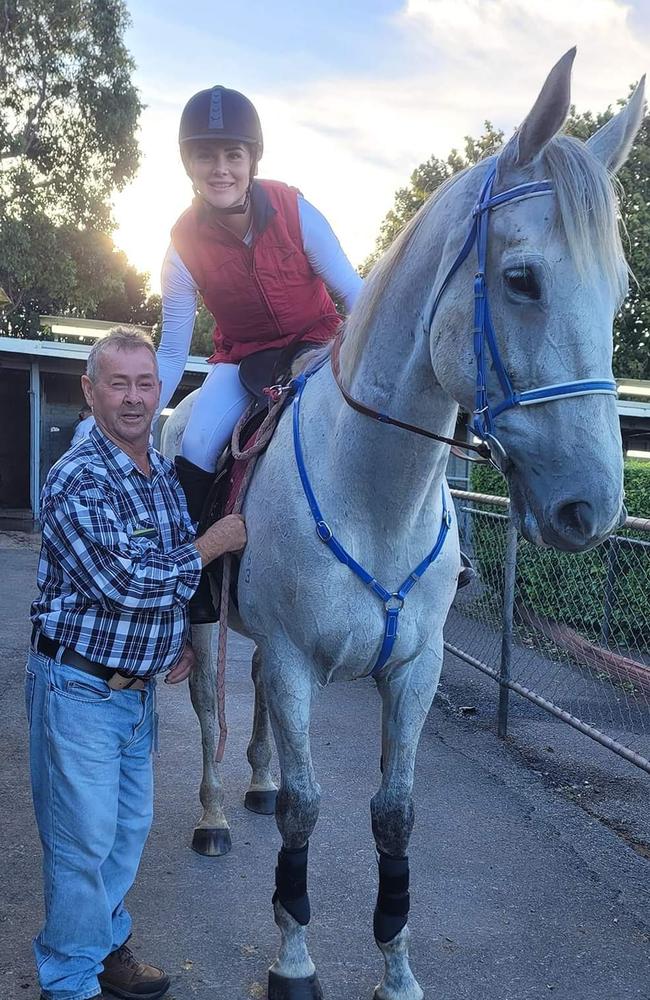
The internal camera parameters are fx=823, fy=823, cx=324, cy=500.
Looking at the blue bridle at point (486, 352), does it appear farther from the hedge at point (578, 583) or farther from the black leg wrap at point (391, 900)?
the hedge at point (578, 583)

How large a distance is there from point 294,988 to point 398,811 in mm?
620

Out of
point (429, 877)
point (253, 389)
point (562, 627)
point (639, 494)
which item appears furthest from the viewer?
point (639, 494)

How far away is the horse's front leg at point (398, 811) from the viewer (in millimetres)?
2609

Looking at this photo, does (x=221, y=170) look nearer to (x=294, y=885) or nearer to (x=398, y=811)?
(x=398, y=811)

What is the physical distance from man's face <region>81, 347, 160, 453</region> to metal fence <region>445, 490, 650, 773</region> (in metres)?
2.99

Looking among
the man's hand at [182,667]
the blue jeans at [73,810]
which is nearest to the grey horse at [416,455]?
the man's hand at [182,667]

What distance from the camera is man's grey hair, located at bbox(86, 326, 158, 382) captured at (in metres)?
2.62

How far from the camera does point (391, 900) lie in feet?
8.63

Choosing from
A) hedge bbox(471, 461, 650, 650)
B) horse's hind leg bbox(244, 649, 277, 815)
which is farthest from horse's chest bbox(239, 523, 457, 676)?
hedge bbox(471, 461, 650, 650)

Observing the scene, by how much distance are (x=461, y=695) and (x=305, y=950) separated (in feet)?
12.3

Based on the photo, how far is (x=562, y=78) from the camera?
1.75 meters

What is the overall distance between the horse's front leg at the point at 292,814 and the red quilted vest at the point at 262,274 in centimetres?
129

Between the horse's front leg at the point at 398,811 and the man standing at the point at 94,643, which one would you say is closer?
the man standing at the point at 94,643

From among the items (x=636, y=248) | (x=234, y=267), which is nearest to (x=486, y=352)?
(x=234, y=267)
